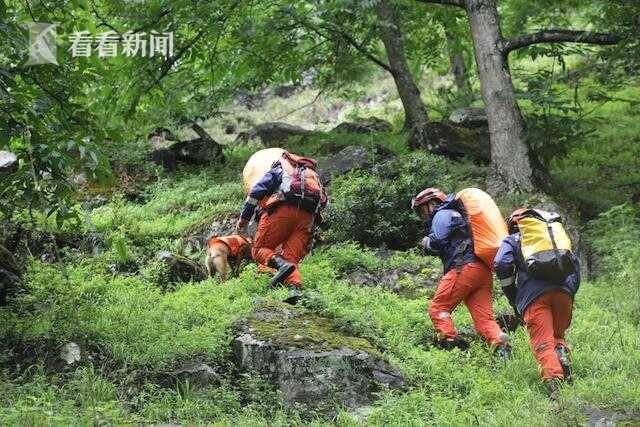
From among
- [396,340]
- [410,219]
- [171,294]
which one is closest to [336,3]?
[410,219]

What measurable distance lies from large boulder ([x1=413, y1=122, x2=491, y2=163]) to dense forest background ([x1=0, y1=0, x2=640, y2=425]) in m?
0.05

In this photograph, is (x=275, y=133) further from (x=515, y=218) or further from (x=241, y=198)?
(x=515, y=218)

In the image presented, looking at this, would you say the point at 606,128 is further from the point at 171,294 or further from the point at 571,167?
the point at 171,294

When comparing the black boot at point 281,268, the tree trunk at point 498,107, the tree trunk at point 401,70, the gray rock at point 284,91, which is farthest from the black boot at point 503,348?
the gray rock at point 284,91

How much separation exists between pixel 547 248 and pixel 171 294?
14.8 feet

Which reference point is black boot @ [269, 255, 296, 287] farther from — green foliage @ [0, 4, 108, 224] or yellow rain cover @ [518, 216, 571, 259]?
yellow rain cover @ [518, 216, 571, 259]

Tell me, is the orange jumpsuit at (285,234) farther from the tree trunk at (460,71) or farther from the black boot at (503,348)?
the tree trunk at (460,71)

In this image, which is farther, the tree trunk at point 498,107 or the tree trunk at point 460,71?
the tree trunk at point 460,71

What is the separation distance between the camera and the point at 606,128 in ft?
61.7

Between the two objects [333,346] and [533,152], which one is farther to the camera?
[533,152]

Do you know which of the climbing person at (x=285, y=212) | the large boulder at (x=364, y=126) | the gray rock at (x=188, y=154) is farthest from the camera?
the large boulder at (x=364, y=126)

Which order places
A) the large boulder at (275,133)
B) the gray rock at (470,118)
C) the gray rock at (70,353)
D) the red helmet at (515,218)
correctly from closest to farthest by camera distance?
the gray rock at (70,353)
the red helmet at (515,218)
the gray rock at (470,118)
the large boulder at (275,133)

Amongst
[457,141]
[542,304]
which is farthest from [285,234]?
[457,141]

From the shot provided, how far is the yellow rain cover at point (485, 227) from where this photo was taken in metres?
8.05
